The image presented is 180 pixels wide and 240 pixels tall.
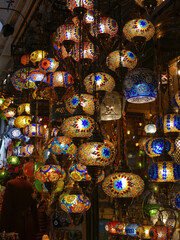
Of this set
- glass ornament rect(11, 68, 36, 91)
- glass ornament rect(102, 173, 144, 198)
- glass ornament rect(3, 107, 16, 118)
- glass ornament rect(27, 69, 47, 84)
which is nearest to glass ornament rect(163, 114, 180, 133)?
glass ornament rect(102, 173, 144, 198)

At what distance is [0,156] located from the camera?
29.4 feet

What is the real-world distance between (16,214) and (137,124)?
226 cm

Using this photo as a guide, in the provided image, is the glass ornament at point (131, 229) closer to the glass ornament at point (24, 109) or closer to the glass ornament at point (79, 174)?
the glass ornament at point (79, 174)

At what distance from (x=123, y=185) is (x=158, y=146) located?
0.47m

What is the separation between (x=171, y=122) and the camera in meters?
2.48

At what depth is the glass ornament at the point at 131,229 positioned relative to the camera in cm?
245

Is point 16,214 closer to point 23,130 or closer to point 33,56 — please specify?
point 23,130

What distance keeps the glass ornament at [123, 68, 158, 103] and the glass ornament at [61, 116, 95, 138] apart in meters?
0.36

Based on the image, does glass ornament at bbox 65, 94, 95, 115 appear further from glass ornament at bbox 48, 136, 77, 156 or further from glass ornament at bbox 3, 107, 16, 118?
glass ornament at bbox 3, 107, 16, 118

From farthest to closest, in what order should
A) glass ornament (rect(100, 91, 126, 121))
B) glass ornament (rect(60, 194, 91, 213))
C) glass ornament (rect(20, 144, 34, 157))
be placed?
glass ornament (rect(20, 144, 34, 157))
glass ornament (rect(100, 91, 126, 121))
glass ornament (rect(60, 194, 91, 213))

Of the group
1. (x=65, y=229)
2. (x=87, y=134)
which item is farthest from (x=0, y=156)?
(x=87, y=134)

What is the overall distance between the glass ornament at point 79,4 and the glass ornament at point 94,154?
1279 mm

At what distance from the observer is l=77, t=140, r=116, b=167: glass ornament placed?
6.75 ft

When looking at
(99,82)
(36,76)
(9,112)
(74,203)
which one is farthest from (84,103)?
(9,112)
